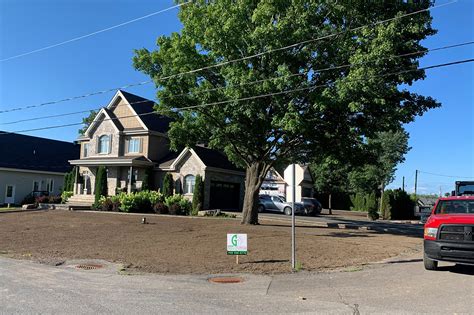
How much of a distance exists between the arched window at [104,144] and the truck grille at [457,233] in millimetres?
34164

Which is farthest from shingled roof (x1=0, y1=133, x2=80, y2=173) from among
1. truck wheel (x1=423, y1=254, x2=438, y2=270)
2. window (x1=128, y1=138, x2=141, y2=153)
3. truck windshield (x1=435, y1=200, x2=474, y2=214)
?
truck wheel (x1=423, y1=254, x2=438, y2=270)

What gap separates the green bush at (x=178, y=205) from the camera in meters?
29.8

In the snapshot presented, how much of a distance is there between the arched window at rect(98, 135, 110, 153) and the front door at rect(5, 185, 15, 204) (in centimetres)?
970

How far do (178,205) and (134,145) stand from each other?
1119cm

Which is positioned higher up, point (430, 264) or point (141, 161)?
point (141, 161)

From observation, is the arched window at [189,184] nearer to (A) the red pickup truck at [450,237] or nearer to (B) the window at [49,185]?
(B) the window at [49,185]

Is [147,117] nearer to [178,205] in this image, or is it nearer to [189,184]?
[189,184]

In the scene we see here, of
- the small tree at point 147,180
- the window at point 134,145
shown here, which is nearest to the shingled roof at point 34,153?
the window at point 134,145

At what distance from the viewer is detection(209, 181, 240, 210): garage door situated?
1439 inches

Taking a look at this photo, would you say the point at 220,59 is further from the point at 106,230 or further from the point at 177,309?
the point at 177,309

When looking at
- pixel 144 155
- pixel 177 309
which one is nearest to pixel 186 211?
pixel 144 155

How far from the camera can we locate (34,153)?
45.8 m

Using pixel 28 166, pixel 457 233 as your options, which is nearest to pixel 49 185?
pixel 28 166

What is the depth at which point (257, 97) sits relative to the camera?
60.9ft
